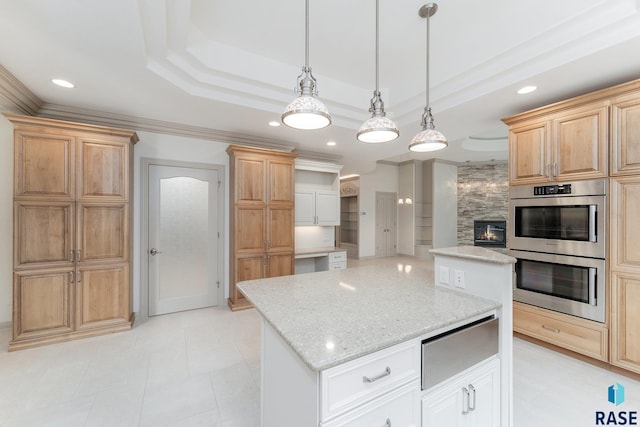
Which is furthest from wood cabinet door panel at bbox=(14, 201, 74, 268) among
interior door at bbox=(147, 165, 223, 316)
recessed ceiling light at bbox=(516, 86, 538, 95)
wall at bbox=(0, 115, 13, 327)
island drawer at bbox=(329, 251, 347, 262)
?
recessed ceiling light at bbox=(516, 86, 538, 95)

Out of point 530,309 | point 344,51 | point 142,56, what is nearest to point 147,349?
point 142,56

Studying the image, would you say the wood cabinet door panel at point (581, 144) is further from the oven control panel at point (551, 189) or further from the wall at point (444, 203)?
the wall at point (444, 203)

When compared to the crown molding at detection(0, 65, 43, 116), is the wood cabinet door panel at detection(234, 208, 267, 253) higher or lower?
lower

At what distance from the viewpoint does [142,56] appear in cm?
211

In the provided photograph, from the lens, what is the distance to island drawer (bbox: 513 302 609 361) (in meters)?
2.36

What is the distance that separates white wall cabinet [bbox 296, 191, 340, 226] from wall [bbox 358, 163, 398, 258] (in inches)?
123

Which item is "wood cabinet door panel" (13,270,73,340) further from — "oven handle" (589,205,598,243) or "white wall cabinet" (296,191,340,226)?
"oven handle" (589,205,598,243)

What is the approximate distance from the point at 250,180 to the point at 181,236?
1287mm

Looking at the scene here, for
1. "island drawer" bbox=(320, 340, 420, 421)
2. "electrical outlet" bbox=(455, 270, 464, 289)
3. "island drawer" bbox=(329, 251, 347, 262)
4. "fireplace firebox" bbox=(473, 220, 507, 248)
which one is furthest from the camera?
"fireplace firebox" bbox=(473, 220, 507, 248)

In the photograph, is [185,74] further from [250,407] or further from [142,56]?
[250,407]

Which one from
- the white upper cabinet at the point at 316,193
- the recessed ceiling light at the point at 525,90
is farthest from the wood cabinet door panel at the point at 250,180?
the recessed ceiling light at the point at 525,90

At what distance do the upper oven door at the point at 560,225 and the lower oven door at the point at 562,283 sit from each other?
3.2 inches

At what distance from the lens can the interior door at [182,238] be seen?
3.67 metres

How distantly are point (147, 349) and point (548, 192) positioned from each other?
448 centimetres
